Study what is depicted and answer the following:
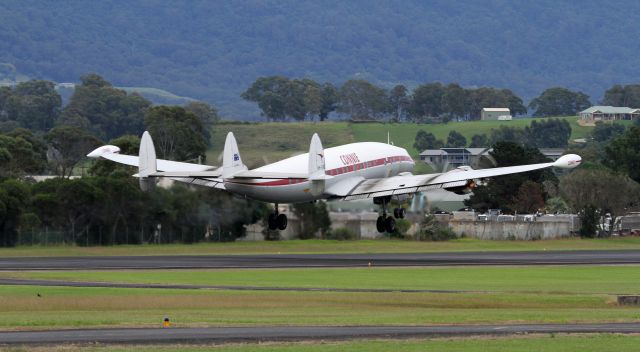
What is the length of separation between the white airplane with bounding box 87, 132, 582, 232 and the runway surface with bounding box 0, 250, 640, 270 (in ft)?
13.1

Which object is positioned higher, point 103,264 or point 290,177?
point 290,177

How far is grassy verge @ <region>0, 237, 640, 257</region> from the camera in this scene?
358ft

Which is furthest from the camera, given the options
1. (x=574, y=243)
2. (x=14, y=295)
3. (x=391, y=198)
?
(x=574, y=243)

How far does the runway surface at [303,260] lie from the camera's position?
91.9 metres

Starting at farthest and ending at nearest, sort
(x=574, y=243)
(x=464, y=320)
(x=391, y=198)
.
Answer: (x=574, y=243) < (x=391, y=198) < (x=464, y=320)

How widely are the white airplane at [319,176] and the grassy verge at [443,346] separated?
38.3m

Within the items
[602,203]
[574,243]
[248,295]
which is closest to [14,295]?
[248,295]

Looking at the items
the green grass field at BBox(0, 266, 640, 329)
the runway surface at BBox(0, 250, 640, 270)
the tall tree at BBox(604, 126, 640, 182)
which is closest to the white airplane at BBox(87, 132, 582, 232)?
the runway surface at BBox(0, 250, 640, 270)

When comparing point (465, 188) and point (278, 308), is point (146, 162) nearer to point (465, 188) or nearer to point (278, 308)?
point (465, 188)

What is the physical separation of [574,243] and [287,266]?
48.8 metres

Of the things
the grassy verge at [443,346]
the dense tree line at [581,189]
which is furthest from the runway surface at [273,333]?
the dense tree line at [581,189]

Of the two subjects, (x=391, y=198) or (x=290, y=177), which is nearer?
(x=290, y=177)

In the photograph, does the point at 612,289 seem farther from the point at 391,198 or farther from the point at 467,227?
the point at 467,227

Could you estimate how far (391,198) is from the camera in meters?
96.2
